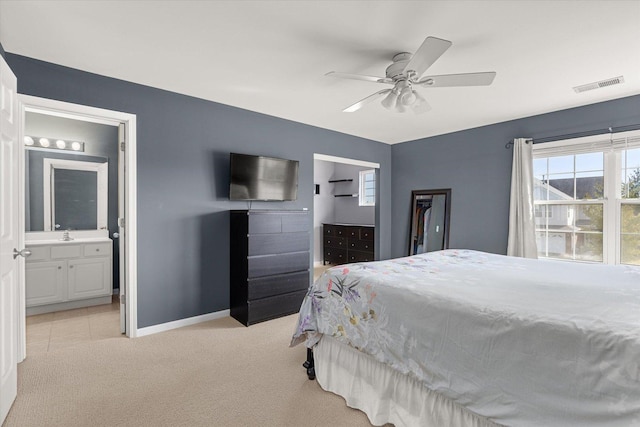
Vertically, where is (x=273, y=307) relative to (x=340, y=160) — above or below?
below

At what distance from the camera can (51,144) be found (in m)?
4.12

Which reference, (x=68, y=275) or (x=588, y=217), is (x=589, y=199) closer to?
(x=588, y=217)

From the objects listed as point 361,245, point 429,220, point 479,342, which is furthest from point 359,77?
point 361,245

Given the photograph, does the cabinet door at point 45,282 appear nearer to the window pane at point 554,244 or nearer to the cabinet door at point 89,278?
the cabinet door at point 89,278

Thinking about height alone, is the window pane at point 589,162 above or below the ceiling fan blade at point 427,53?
below

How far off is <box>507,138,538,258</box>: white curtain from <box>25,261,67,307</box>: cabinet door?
5478mm

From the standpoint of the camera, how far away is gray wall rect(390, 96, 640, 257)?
11.8ft

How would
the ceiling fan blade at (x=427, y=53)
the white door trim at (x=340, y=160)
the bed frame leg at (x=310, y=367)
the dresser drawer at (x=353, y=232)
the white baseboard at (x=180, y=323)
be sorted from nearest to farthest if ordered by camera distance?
the ceiling fan blade at (x=427, y=53) < the bed frame leg at (x=310, y=367) < the white baseboard at (x=180, y=323) < the white door trim at (x=340, y=160) < the dresser drawer at (x=353, y=232)

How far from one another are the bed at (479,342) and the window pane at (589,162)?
1744mm

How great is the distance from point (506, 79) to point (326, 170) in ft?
15.5

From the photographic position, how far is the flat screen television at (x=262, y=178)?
356 centimetres

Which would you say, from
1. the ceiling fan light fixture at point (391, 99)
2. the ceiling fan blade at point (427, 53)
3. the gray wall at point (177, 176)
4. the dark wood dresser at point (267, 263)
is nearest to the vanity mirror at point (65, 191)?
the gray wall at point (177, 176)

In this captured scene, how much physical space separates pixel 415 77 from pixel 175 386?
2788 millimetres

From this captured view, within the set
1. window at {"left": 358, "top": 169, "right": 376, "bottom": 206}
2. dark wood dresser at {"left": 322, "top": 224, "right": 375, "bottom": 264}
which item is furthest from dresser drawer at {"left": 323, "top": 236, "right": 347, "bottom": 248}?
window at {"left": 358, "top": 169, "right": 376, "bottom": 206}
